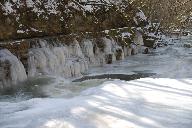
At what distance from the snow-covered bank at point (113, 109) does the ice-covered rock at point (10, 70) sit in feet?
14.2

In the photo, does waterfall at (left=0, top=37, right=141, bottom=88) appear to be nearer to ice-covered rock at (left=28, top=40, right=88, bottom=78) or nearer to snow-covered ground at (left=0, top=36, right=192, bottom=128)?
ice-covered rock at (left=28, top=40, right=88, bottom=78)

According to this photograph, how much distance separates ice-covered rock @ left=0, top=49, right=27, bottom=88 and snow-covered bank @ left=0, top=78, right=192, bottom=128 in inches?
170

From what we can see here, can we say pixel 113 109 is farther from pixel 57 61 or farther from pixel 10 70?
pixel 57 61

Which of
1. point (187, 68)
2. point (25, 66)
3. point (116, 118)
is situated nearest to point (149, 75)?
point (187, 68)

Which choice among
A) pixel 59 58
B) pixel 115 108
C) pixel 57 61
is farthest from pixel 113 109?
pixel 59 58

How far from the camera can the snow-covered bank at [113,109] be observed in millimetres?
5789

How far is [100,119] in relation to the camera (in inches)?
233

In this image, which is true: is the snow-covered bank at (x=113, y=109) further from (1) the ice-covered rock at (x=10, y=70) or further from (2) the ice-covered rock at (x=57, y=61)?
(2) the ice-covered rock at (x=57, y=61)

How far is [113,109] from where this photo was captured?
21.0 feet

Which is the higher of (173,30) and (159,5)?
(159,5)

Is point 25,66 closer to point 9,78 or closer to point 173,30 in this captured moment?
point 9,78

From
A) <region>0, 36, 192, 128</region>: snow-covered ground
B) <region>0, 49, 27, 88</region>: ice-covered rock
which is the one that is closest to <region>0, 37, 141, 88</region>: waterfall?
<region>0, 49, 27, 88</region>: ice-covered rock

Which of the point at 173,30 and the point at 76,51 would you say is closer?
the point at 76,51

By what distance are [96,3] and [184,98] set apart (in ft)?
Result: 41.8
